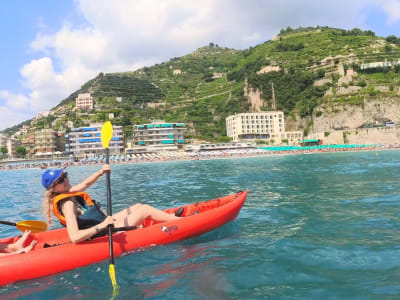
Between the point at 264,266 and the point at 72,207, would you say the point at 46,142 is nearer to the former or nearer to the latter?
the point at 72,207

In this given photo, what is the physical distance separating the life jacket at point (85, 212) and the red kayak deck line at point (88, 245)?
417 mm

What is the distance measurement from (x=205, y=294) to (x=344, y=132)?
95634 mm

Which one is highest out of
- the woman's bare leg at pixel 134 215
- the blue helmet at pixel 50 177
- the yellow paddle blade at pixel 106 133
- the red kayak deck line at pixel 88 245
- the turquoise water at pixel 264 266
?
the yellow paddle blade at pixel 106 133

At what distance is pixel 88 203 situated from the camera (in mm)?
6398

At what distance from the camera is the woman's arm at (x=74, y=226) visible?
19.3 ft

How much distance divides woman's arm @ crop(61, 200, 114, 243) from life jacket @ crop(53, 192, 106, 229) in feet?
0.46

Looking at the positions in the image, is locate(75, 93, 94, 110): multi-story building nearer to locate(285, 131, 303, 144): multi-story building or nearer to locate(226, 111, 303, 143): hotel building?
locate(226, 111, 303, 143): hotel building

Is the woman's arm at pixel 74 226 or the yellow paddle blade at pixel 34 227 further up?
the woman's arm at pixel 74 226

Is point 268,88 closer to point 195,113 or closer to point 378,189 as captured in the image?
point 195,113

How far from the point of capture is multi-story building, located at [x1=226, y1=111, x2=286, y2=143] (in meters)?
109

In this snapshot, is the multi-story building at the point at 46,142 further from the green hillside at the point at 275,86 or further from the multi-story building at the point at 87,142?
the green hillside at the point at 275,86

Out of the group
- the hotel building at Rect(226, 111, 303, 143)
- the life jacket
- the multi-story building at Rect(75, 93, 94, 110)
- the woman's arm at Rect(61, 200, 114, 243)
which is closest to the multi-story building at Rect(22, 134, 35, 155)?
the multi-story building at Rect(75, 93, 94, 110)

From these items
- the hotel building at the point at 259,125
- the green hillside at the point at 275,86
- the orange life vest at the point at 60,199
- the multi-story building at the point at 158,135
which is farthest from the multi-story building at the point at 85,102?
the orange life vest at the point at 60,199

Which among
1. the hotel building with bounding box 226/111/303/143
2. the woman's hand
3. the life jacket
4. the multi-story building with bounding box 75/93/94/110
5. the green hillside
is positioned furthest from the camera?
the multi-story building with bounding box 75/93/94/110
